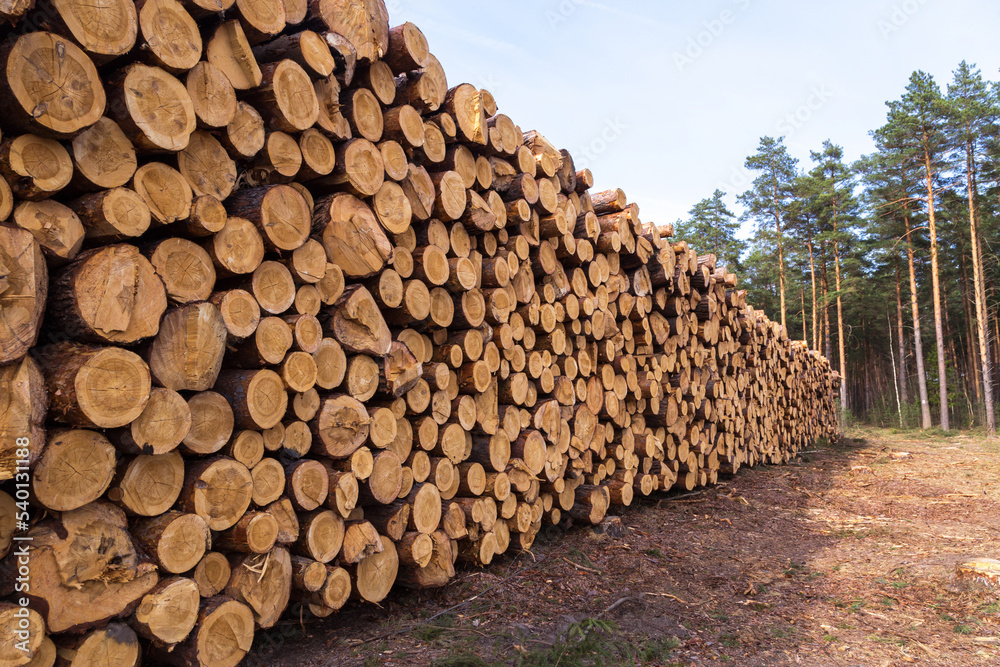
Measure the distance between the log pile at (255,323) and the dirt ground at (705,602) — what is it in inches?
8.1

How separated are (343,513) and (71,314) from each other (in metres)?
1.44

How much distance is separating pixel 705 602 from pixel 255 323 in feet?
9.98

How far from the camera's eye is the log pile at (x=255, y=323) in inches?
69.6

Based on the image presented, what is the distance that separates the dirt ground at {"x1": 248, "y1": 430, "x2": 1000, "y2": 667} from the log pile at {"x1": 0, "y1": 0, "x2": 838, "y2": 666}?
8.1 inches

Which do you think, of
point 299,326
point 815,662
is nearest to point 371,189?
point 299,326

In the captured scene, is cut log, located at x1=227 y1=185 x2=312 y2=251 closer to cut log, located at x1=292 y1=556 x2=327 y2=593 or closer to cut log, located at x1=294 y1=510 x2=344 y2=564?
cut log, located at x1=294 y1=510 x2=344 y2=564

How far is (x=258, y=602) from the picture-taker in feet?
7.80

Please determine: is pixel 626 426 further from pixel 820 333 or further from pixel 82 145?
pixel 820 333

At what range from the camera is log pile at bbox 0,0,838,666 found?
1.77 meters

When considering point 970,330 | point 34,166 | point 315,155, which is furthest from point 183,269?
point 970,330

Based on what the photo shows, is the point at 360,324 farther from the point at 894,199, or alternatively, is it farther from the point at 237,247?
the point at 894,199

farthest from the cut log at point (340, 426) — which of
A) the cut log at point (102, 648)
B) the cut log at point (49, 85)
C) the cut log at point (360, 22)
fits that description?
the cut log at point (360, 22)

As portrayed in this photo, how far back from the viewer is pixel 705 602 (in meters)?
3.57

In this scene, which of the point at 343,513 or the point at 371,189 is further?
the point at 371,189
